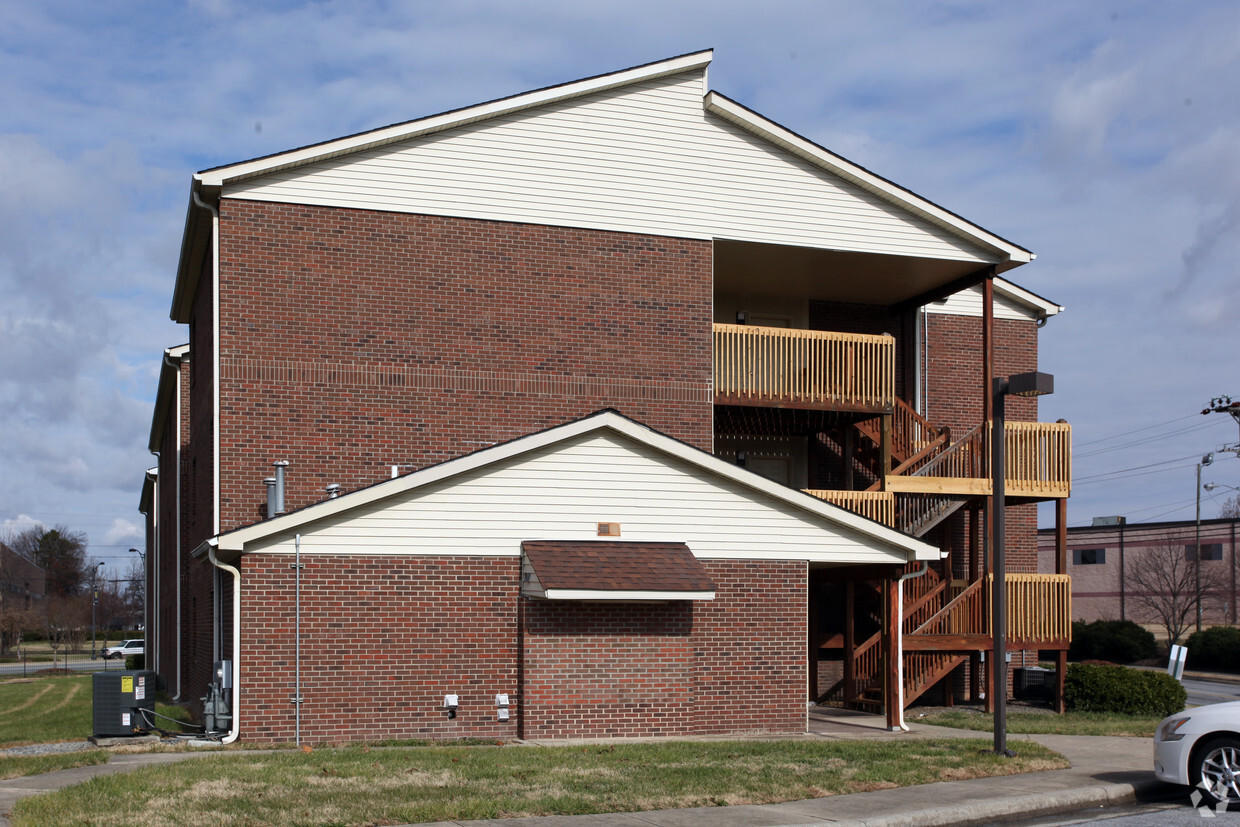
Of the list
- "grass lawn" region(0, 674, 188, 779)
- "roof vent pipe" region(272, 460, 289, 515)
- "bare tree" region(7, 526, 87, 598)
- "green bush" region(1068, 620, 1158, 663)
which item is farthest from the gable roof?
"bare tree" region(7, 526, 87, 598)

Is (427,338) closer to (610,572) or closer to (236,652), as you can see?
(610,572)

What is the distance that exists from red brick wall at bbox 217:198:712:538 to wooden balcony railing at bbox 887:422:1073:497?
16.5 feet

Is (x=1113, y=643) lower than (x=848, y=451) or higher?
lower

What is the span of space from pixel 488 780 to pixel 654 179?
11917mm

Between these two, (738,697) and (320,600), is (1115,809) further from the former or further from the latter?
(320,600)

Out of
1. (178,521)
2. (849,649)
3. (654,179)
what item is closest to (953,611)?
(849,649)

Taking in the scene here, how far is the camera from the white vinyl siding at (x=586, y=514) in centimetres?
1575

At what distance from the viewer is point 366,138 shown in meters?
18.8

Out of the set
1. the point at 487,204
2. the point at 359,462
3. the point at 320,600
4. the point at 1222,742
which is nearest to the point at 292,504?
the point at 359,462

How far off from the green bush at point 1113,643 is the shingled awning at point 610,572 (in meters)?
35.7

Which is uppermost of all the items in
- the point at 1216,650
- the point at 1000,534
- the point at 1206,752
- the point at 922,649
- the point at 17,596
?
the point at 1000,534

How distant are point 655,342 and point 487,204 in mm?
3690

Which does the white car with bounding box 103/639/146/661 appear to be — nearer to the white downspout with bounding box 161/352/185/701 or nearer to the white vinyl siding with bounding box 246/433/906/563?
the white downspout with bounding box 161/352/185/701

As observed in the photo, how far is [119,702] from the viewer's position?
1597 centimetres
